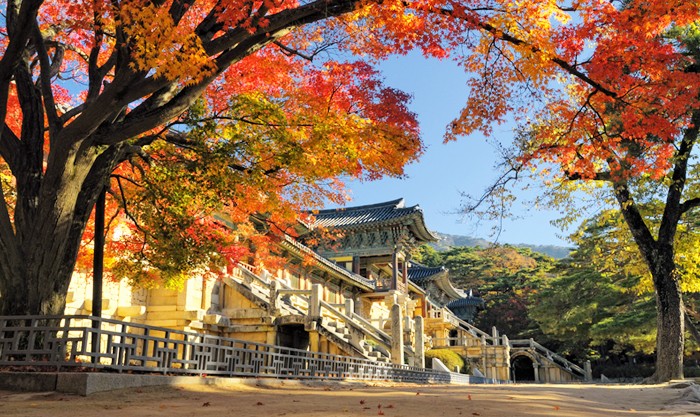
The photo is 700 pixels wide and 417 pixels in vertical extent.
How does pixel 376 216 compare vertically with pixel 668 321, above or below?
above

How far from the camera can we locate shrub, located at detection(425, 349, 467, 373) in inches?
1251

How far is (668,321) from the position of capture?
14.5 metres

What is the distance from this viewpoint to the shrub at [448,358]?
31781mm

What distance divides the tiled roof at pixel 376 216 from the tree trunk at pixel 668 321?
19.8 m

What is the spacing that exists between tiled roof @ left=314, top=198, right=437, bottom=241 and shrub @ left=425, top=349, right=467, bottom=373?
7.50 meters

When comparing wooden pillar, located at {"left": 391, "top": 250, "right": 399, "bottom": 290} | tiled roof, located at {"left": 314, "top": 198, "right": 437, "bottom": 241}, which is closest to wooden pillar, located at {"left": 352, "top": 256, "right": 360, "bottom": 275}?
tiled roof, located at {"left": 314, "top": 198, "right": 437, "bottom": 241}

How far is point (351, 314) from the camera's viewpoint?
2059cm

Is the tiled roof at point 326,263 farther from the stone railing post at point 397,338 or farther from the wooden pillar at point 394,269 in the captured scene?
the stone railing post at point 397,338

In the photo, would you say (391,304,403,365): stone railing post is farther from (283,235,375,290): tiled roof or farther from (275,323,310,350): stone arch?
(283,235,375,290): tiled roof

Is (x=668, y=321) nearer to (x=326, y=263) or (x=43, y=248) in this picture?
(x=43, y=248)

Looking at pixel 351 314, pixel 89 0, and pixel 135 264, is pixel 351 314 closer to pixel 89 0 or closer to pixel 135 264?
pixel 135 264

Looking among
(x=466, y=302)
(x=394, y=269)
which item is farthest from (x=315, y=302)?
(x=466, y=302)

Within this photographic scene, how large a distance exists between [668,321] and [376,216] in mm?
22448

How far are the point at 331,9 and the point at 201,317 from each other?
13.0 meters
